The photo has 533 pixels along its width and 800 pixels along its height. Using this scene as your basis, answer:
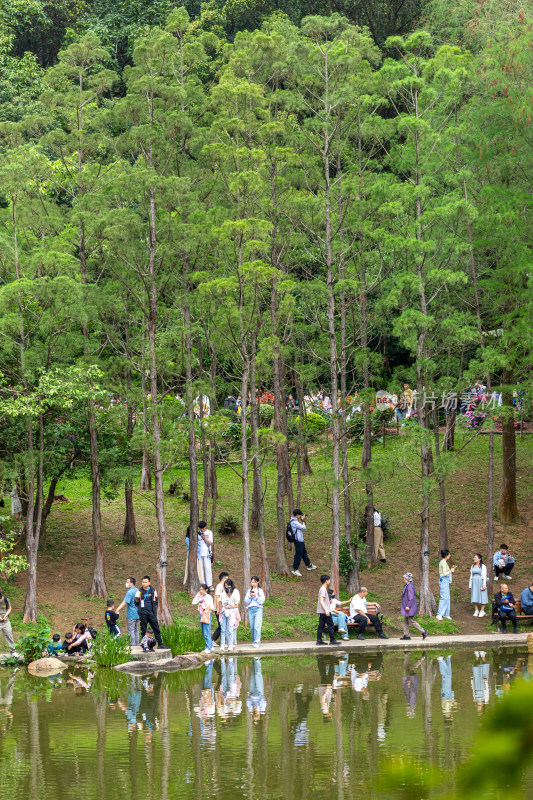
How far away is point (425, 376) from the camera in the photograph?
24.8 meters

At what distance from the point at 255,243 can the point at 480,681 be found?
11.2 meters

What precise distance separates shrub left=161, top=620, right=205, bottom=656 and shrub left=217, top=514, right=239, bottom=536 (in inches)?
396

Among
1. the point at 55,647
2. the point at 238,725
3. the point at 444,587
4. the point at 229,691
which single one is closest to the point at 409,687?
the point at 229,691

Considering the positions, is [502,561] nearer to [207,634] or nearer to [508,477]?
[508,477]

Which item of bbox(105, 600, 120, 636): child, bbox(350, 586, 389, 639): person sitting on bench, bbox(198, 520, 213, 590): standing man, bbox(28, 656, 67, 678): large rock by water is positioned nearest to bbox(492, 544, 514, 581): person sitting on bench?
bbox(350, 586, 389, 639): person sitting on bench

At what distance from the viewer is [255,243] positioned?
2233cm

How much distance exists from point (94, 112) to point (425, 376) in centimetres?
1188

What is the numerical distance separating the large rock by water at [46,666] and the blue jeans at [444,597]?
30.9 feet

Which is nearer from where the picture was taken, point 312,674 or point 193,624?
point 312,674

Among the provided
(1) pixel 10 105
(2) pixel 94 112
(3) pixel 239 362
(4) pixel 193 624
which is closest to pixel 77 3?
(1) pixel 10 105

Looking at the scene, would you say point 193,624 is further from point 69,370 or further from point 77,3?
point 77,3

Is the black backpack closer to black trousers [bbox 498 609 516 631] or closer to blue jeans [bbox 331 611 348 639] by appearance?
blue jeans [bbox 331 611 348 639]

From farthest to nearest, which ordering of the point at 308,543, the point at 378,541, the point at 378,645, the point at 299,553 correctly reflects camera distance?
the point at 308,543
the point at 378,541
the point at 299,553
the point at 378,645

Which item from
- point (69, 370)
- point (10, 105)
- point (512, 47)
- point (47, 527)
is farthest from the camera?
point (10, 105)
